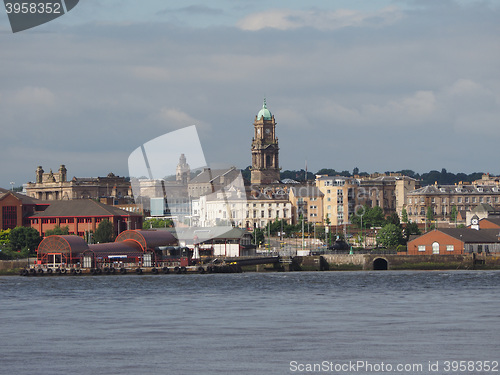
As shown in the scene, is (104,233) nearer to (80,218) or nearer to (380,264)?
(80,218)

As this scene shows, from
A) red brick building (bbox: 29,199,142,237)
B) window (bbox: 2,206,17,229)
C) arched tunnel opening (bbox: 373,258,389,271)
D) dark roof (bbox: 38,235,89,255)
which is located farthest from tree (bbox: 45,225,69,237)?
arched tunnel opening (bbox: 373,258,389,271)

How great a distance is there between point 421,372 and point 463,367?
62.4 inches

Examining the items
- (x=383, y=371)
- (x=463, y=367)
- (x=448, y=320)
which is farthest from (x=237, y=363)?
(x=448, y=320)

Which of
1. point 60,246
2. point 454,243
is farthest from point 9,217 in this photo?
point 454,243

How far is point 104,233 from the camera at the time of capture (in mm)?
139875

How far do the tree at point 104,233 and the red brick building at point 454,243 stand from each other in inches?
1551

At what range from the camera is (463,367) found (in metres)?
36.8

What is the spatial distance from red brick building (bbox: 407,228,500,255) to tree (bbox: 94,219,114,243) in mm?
39396

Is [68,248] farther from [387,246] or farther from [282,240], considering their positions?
[282,240]

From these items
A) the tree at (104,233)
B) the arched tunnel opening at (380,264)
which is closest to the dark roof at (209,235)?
the tree at (104,233)

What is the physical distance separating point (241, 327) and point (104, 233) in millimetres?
92358

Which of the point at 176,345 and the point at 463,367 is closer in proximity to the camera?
the point at 463,367

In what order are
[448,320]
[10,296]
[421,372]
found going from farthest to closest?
[10,296] → [448,320] → [421,372]

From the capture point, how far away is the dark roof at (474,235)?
384ft
